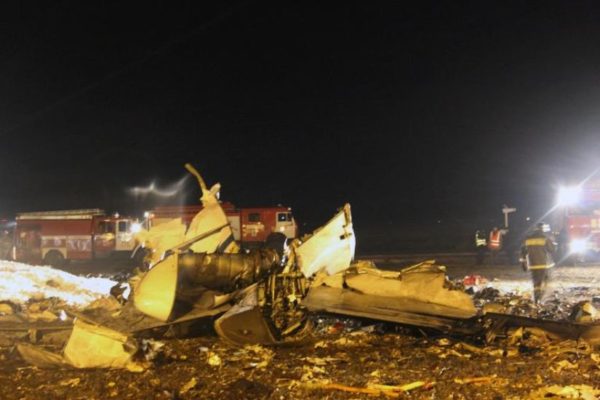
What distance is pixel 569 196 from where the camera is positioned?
19734 mm

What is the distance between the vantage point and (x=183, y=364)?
249 inches

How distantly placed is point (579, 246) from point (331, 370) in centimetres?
1564

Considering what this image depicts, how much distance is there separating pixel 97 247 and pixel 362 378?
79.6ft

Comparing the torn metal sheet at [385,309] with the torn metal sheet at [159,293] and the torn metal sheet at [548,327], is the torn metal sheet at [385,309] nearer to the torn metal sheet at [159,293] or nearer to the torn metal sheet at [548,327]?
the torn metal sheet at [548,327]

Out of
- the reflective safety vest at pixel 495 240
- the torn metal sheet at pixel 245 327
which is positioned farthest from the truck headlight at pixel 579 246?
the torn metal sheet at pixel 245 327

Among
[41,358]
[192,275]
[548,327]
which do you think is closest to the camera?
[41,358]

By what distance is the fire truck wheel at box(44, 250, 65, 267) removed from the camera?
27438 mm

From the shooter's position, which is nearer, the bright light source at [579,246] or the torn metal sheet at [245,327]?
the torn metal sheet at [245,327]

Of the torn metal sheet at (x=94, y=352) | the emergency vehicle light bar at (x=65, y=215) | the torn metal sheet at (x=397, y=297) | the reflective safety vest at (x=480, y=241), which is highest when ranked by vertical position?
the emergency vehicle light bar at (x=65, y=215)

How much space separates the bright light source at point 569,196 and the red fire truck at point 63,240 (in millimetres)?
18101

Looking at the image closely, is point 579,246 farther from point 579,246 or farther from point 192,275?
point 192,275

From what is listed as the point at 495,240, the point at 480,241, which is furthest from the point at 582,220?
the point at 480,241

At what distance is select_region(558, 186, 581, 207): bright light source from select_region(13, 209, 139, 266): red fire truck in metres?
18.1

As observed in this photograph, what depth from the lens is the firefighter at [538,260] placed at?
10758 mm
